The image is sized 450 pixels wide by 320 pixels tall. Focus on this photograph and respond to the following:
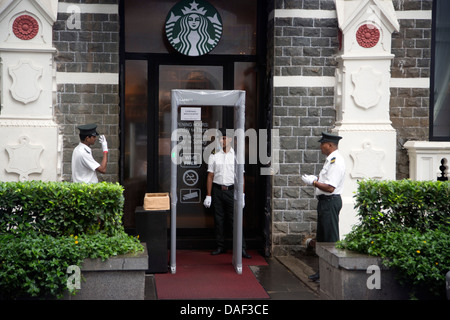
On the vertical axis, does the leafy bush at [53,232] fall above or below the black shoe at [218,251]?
above

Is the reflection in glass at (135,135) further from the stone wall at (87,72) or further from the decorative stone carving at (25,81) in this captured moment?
the decorative stone carving at (25,81)

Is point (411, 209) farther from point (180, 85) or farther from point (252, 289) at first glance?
point (180, 85)

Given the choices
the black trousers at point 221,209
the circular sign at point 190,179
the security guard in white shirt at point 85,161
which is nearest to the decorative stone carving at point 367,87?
the black trousers at point 221,209

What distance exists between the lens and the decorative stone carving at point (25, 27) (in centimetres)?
935

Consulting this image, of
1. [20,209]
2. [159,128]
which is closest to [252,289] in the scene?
[20,209]

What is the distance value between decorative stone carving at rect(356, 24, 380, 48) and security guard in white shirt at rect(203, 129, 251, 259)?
2.76 metres

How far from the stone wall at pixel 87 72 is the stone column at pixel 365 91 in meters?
3.79

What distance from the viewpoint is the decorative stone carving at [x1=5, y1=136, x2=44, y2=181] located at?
368 inches

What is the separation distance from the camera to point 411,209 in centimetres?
660

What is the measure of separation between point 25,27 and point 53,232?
181 inches

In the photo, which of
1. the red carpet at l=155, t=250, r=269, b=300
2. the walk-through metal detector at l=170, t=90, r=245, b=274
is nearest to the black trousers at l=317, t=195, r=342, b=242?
the red carpet at l=155, t=250, r=269, b=300

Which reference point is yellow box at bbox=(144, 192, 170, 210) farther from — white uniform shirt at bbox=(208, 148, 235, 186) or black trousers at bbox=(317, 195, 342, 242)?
black trousers at bbox=(317, 195, 342, 242)

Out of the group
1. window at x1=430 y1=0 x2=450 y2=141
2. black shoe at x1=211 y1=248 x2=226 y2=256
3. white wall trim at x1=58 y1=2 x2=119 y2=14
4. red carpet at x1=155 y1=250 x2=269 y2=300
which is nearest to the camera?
red carpet at x1=155 y1=250 x2=269 y2=300

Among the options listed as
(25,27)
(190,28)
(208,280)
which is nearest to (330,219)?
(208,280)
